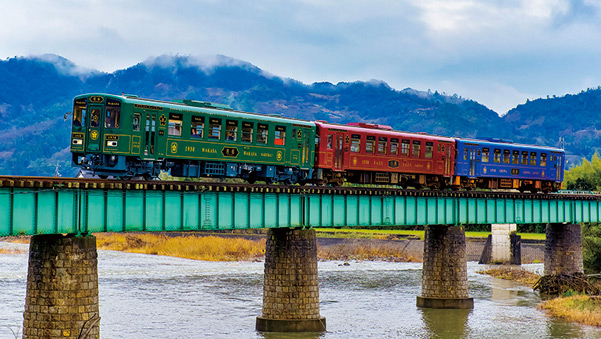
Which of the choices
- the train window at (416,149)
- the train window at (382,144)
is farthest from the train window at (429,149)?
the train window at (382,144)

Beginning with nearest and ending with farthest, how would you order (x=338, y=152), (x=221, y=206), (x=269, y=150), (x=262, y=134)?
(x=221, y=206), (x=262, y=134), (x=269, y=150), (x=338, y=152)

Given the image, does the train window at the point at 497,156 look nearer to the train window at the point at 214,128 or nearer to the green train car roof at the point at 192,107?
the green train car roof at the point at 192,107

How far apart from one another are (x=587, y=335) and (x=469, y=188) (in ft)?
44.2

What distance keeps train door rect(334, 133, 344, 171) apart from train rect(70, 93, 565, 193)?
0.06 meters

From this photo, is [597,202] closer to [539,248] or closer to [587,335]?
[587,335]

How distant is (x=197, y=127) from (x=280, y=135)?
18.5 feet

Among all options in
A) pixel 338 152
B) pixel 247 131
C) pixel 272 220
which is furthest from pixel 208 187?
pixel 338 152

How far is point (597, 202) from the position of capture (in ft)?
208

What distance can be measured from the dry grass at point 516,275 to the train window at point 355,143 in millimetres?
30600

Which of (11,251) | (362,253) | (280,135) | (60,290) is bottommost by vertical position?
(362,253)

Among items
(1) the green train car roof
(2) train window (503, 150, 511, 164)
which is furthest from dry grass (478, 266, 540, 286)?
(1) the green train car roof

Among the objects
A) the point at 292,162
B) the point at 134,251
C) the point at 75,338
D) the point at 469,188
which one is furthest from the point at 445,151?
the point at 134,251

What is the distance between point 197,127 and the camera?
121ft

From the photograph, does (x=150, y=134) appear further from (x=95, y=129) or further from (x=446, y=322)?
(x=446, y=322)
